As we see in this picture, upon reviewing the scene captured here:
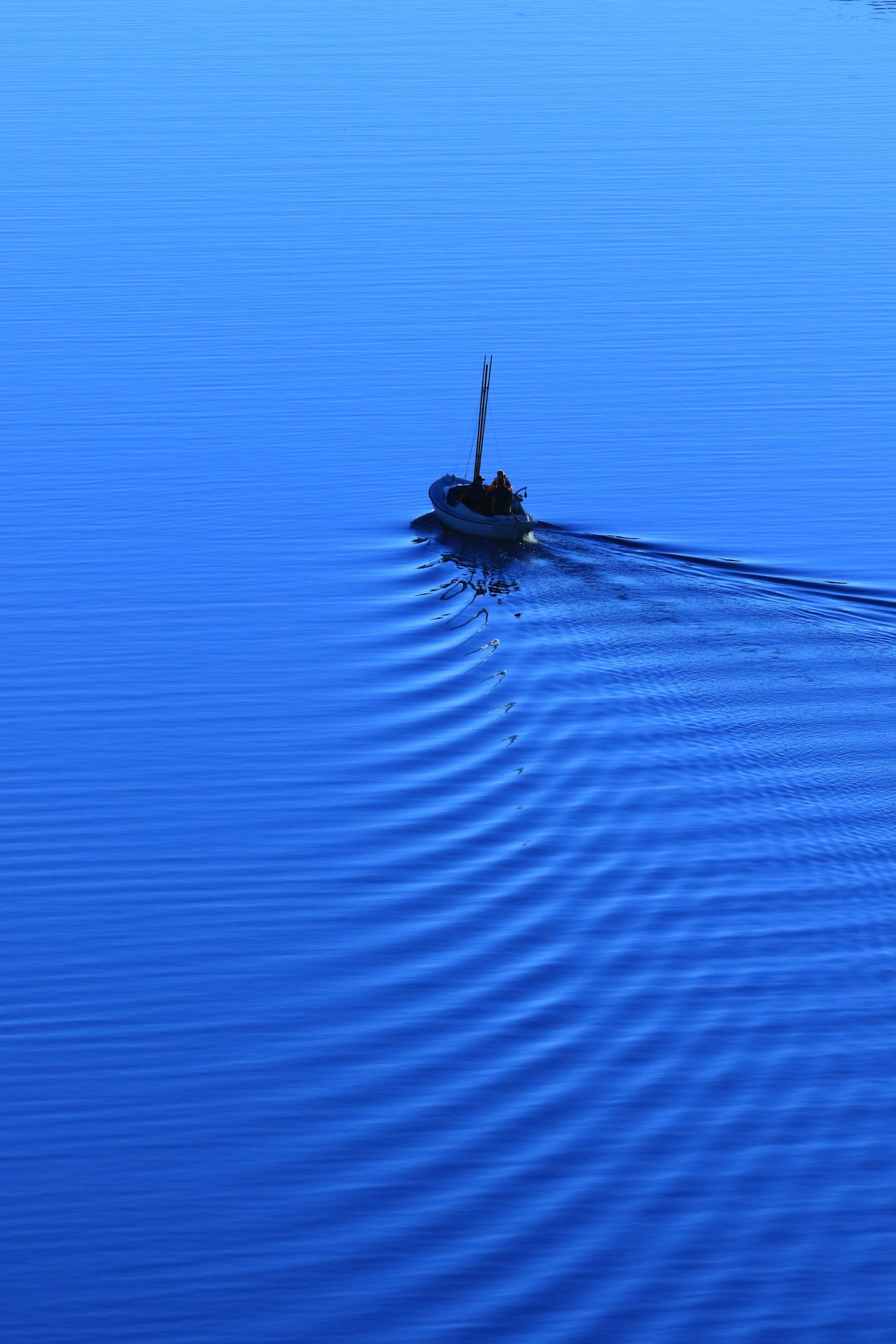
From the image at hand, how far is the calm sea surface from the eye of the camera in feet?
55.4

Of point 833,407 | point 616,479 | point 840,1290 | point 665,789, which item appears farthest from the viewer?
point 833,407

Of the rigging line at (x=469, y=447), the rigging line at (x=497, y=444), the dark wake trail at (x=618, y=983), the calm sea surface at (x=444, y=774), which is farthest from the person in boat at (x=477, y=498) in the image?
the dark wake trail at (x=618, y=983)

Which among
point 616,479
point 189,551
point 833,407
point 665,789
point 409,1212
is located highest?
point 833,407

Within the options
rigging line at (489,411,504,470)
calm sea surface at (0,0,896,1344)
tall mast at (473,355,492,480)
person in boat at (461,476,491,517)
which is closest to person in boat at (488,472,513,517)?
person in boat at (461,476,491,517)

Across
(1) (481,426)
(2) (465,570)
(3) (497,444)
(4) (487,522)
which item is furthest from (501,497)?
(3) (497,444)

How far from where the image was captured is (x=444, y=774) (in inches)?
1025

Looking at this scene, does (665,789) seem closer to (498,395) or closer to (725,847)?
(725,847)

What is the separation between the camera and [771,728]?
89.9 feet

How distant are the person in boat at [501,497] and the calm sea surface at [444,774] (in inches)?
36.6

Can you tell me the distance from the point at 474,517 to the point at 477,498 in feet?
2.20

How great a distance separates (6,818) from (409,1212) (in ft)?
32.8

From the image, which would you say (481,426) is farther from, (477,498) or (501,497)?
(501,497)

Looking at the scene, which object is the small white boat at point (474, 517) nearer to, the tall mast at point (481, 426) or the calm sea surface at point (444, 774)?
the calm sea surface at point (444, 774)

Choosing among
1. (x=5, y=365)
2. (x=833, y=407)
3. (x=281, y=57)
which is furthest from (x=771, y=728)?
(x=281, y=57)
